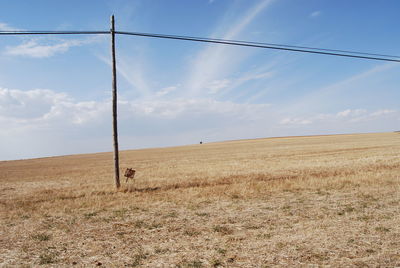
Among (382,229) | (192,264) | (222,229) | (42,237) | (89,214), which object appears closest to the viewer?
(192,264)

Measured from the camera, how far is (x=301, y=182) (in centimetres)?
1658

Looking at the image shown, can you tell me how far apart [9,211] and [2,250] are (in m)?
5.65

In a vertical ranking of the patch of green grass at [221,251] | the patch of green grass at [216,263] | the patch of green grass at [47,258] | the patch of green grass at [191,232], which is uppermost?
the patch of green grass at [47,258]

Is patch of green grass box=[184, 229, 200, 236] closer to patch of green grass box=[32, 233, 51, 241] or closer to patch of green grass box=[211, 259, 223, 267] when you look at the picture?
patch of green grass box=[211, 259, 223, 267]

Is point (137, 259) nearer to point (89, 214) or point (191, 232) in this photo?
point (191, 232)

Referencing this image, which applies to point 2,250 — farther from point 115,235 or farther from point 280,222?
point 280,222

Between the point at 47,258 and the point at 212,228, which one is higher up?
the point at 47,258

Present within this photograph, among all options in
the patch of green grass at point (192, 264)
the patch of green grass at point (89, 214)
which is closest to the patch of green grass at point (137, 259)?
the patch of green grass at point (192, 264)

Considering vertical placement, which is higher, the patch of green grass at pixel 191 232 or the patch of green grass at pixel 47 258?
the patch of green grass at pixel 47 258

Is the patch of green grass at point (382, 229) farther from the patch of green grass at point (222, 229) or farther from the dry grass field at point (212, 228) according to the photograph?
the patch of green grass at point (222, 229)

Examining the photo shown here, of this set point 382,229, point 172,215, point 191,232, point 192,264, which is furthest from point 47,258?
point 382,229

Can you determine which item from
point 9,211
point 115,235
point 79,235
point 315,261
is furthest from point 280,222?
point 9,211

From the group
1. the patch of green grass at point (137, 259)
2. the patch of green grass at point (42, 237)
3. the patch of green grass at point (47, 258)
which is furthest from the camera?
the patch of green grass at point (42, 237)

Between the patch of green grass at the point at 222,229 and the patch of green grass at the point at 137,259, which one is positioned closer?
the patch of green grass at the point at 137,259
